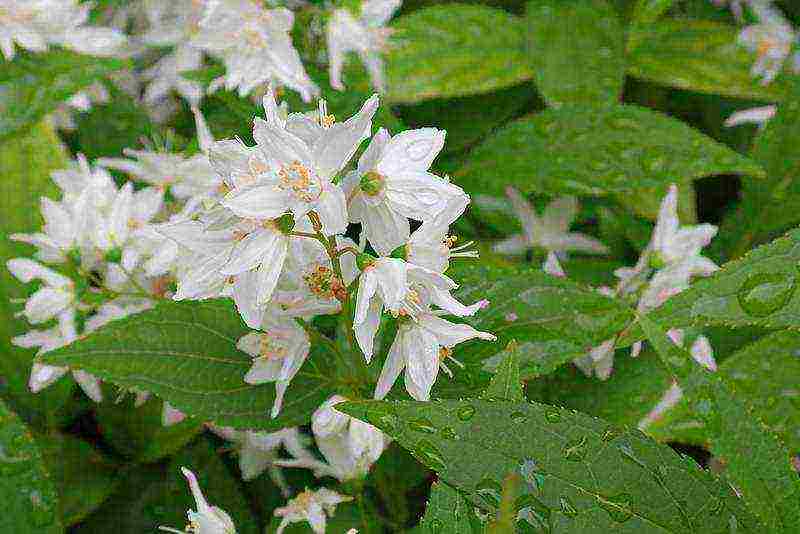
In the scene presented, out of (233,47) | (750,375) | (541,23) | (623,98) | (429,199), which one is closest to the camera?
(429,199)

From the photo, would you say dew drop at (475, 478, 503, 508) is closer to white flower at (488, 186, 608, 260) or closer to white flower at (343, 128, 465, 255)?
white flower at (343, 128, 465, 255)

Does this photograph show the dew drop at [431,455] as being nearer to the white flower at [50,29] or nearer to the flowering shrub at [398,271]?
the flowering shrub at [398,271]

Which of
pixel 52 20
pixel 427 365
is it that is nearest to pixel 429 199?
pixel 427 365

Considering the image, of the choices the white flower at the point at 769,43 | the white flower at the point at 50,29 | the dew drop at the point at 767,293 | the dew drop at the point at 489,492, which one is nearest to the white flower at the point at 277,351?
the dew drop at the point at 489,492

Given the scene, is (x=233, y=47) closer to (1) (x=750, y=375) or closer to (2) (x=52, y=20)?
(2) (x=52, y=20)

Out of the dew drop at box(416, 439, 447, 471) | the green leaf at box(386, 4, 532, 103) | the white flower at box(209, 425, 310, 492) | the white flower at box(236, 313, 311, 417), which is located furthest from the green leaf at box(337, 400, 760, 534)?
the green leaf at box(386, 4, 532, 103)

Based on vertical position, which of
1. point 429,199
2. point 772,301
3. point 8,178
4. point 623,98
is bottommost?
point 623,98

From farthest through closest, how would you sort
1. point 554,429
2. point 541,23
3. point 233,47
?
point 541,23 < point 233,47 < point 554,429
